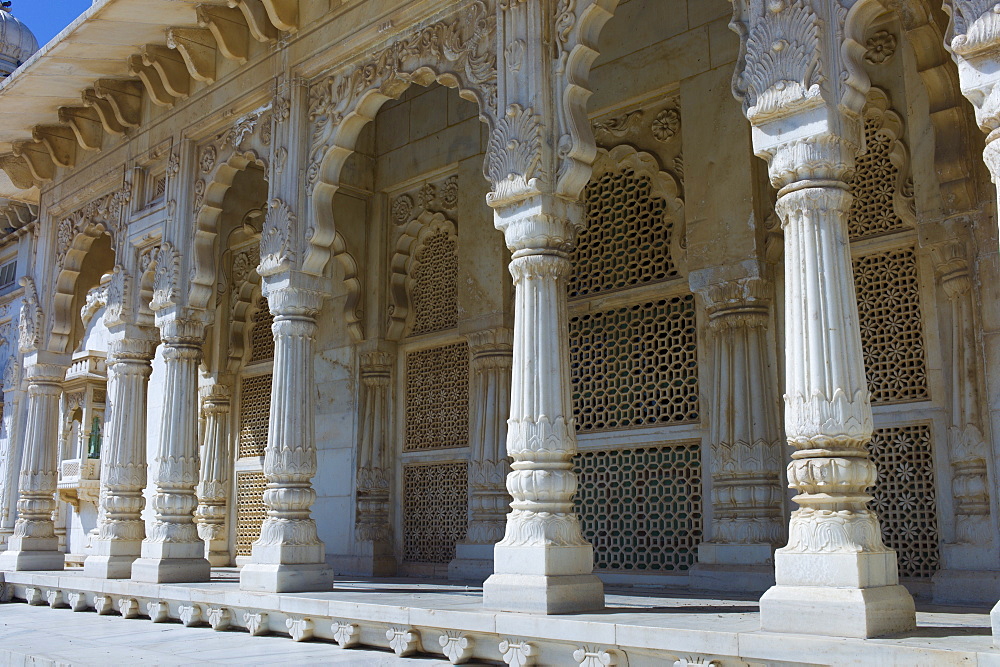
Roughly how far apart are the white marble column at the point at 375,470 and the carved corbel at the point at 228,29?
125 inches

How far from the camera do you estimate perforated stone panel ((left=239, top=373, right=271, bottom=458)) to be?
1133cm

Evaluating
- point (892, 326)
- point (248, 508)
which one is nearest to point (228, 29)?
point (248, 508)

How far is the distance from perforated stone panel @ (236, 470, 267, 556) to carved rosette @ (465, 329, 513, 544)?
3.52m

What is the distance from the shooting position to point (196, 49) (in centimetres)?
865

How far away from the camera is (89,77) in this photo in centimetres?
958

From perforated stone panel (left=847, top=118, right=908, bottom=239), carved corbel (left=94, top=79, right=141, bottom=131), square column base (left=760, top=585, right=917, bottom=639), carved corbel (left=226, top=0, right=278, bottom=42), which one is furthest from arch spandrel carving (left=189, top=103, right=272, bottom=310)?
square column base (left=760, top=585, right=917, bottom=639)

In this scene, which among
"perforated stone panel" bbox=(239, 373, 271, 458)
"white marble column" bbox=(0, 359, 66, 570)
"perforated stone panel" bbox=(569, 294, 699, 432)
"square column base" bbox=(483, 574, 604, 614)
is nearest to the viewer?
"square column base" bbox=(483, 574, 604, 614)

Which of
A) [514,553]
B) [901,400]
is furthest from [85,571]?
[901,400]

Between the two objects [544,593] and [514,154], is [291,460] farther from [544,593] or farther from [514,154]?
[514,154]

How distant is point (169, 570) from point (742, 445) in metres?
4.71

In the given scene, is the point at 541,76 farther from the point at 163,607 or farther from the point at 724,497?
the point at 163,607

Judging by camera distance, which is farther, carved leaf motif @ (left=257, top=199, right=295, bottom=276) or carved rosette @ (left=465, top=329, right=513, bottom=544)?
carved rosette @ (left=465, top=329, right=513, bottom=544)

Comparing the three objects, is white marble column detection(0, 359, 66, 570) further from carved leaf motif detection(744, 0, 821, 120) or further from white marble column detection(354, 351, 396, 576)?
carved leaf motif detection(744, 0, 821, 120)

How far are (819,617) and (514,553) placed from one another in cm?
180
